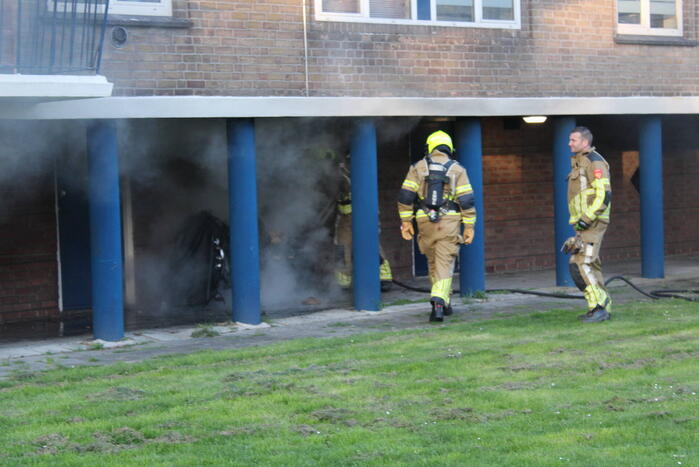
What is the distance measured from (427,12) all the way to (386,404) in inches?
261

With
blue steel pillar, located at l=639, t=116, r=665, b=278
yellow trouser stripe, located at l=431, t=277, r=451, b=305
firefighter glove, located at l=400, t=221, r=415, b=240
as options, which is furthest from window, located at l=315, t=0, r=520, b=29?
yellow trouser stripe, located at l=431, t=277, r=451, b=305

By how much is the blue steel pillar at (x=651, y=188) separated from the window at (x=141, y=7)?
6.96 m

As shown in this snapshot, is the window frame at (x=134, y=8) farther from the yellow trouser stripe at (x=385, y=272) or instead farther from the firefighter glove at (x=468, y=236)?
the yellow trouser stripe at (x=385, y=272)

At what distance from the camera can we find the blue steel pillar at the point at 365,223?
12328 mm

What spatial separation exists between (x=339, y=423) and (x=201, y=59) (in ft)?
17.7

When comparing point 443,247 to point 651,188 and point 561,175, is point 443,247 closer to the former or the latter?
point 561,175

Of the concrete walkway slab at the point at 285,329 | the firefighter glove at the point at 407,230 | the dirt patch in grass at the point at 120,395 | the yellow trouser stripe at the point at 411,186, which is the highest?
the yellow trouser stripe at the point at 411,186

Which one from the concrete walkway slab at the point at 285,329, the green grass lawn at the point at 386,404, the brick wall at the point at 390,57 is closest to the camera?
the green grass lawn at the point at 386,404

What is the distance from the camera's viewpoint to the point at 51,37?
32.2 ft

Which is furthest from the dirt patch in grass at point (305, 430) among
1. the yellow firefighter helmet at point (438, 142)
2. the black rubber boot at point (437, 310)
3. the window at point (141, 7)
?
the window at point (141, 7)

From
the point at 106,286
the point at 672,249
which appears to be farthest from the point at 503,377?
the point at 672,249

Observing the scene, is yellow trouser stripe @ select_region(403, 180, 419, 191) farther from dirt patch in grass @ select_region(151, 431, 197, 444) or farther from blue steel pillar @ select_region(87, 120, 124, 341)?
dirt patch in grass @ select_region(151, 431, 197, 444)

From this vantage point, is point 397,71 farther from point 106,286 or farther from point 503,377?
point 503,377

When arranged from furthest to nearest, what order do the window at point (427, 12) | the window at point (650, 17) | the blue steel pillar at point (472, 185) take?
1. the window at point (650, 17)
2. the blue steel pillar at point (472, 185)
3. the window at point (427, 12)
